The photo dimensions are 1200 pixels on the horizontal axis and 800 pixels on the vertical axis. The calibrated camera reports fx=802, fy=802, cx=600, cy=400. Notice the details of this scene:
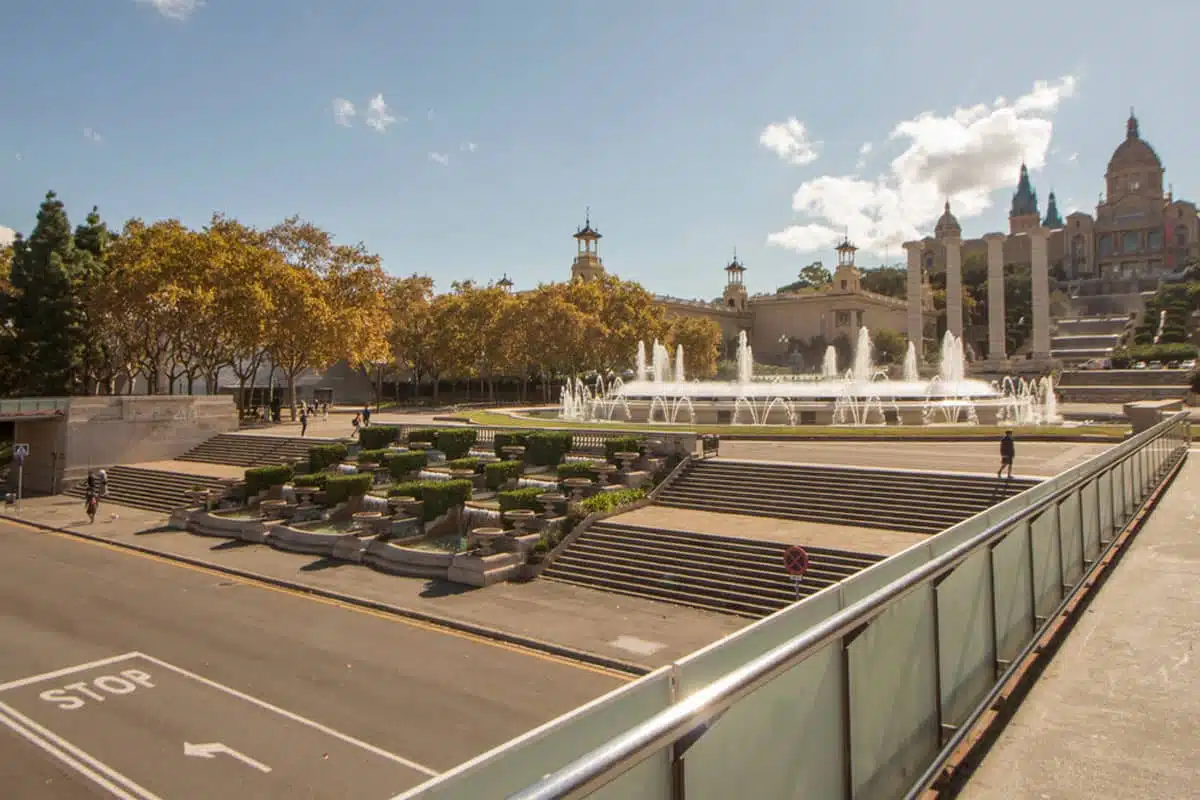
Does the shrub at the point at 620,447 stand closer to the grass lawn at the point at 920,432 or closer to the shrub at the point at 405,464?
the grass lawn at the point at 920,432

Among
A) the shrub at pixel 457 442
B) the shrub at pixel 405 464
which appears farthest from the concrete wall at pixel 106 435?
the shrub at pixel 405 464

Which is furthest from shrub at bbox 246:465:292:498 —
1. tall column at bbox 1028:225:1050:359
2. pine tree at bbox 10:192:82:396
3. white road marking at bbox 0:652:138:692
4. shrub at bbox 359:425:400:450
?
tall column at bbox 1028:225:1050:359

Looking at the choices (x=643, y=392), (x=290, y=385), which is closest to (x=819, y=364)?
(x=643, y=392)

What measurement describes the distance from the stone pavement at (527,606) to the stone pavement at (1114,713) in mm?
8705

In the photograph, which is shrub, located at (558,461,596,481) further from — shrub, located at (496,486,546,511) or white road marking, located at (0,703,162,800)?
white road marking, located at (0,703,162,800)

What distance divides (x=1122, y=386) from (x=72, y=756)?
78210mm

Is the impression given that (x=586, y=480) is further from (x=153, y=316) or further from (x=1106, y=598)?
(x=153, y=316)

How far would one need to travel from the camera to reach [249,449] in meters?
43.2

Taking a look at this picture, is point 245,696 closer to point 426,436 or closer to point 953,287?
point 426,436

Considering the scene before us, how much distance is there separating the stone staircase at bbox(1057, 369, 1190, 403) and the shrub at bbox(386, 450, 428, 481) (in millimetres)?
56376

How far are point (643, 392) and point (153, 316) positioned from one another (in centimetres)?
3087

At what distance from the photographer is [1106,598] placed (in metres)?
8.72

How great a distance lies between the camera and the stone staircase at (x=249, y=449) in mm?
40688

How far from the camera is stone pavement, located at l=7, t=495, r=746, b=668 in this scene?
16656 millimetres
